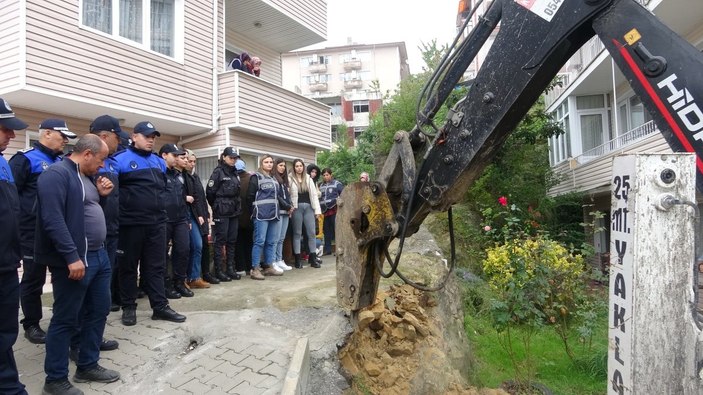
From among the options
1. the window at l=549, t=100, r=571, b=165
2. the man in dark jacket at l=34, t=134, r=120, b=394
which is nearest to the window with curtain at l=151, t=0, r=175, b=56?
the man in dark jacket at l=34, t=134, r=120, b=394

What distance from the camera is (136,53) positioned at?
28.2ft

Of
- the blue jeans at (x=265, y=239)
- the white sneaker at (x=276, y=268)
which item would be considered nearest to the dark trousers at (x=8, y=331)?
the blue jeans at (x=265, y=239)

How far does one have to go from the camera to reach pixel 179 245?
5.34 metres

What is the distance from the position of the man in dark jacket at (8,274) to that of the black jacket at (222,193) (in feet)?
10.9

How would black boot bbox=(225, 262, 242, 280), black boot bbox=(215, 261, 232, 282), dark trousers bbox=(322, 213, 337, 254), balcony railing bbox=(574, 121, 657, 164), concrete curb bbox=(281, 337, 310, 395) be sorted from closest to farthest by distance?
concrete curb bbox=(281, 337, 310, 395)
black boot bbox=(215, 261, 232, 282)
black boot bbox=(225, 262, 242, 280)
dark trousers bbox=(322, 213, 337, 254)
balcony railing bbox=(574, 121, 657, 164)

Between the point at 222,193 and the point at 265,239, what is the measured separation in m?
1.00

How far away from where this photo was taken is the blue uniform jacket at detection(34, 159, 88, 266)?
315 cm

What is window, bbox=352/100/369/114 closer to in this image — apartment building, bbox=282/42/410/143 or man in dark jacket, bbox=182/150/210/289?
apartment building, bbox=282/42/410/143

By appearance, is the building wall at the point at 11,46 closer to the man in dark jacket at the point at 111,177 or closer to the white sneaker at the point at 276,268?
the man in dark jacket at the point at 111,177

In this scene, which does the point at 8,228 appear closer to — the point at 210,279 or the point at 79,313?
the point at 79,313

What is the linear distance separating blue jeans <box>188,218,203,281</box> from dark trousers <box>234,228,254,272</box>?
1.07 m

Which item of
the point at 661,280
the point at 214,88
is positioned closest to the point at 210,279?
the point at 214,88

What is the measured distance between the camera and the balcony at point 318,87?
2071 inches

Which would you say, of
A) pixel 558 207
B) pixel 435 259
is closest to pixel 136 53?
pixel 435 259
